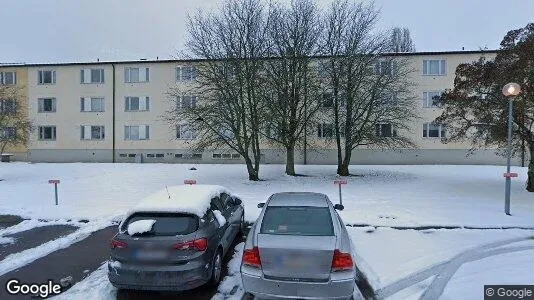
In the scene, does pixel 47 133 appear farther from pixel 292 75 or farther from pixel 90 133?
pixel 292 75

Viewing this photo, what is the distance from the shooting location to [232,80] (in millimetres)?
20172

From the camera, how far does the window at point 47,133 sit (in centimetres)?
3447

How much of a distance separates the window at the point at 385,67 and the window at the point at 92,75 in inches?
1006

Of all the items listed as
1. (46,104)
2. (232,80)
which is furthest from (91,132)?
(232,80)

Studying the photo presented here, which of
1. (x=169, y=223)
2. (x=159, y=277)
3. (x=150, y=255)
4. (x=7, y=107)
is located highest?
(x=7, y=107)

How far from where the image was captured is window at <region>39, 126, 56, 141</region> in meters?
34.5

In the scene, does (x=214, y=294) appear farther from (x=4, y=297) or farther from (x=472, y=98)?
(x=472, y=98)

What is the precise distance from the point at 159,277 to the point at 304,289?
213 centimetres

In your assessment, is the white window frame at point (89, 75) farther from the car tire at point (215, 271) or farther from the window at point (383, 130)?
the car tire at point (215, 271)

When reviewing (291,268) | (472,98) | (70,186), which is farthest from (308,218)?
(70,186)

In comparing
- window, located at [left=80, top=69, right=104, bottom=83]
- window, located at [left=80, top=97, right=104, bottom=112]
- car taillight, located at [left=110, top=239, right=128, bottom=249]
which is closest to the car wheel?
car taillight, located at [left=110, top=239, right=128, bottom=249]

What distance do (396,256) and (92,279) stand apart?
5.76m

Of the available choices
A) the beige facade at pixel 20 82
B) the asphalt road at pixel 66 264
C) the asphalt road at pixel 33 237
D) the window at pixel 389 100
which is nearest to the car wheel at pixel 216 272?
the asphalt road at pixel 66 264

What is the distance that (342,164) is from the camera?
22984 millimetres
